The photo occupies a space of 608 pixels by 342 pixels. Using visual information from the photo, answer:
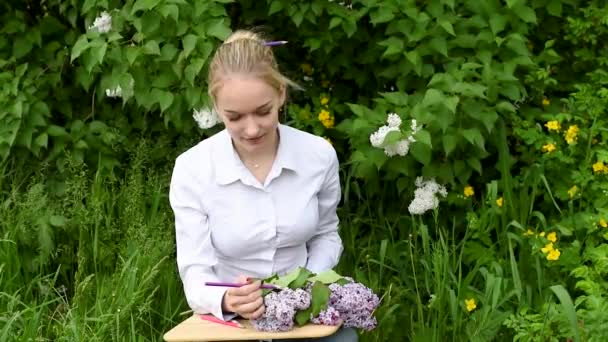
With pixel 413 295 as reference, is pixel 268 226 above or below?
above

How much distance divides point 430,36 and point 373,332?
1113 mm

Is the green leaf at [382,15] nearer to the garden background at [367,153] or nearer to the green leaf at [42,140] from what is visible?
the garden background at [367,153]

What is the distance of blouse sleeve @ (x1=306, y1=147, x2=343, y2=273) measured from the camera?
3264 millimetres

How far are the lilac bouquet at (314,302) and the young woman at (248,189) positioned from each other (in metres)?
0.10

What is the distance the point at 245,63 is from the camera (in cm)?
295

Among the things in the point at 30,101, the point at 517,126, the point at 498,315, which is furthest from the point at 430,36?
the point at 30,101

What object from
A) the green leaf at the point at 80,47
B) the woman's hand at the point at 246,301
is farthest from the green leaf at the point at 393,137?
the green leaf at the point at 80,47

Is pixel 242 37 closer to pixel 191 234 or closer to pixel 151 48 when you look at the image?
pixel 191 234

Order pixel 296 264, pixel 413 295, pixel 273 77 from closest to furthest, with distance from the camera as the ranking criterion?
pixel 273 77
pixel 296 264
pixel 413 295

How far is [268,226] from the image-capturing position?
3.12 meters

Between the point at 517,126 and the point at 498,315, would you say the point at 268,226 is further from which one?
the point at 517,126

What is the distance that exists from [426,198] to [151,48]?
1.14m

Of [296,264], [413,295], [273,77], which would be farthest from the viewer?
[413,295]

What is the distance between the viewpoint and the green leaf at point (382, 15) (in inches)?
154
